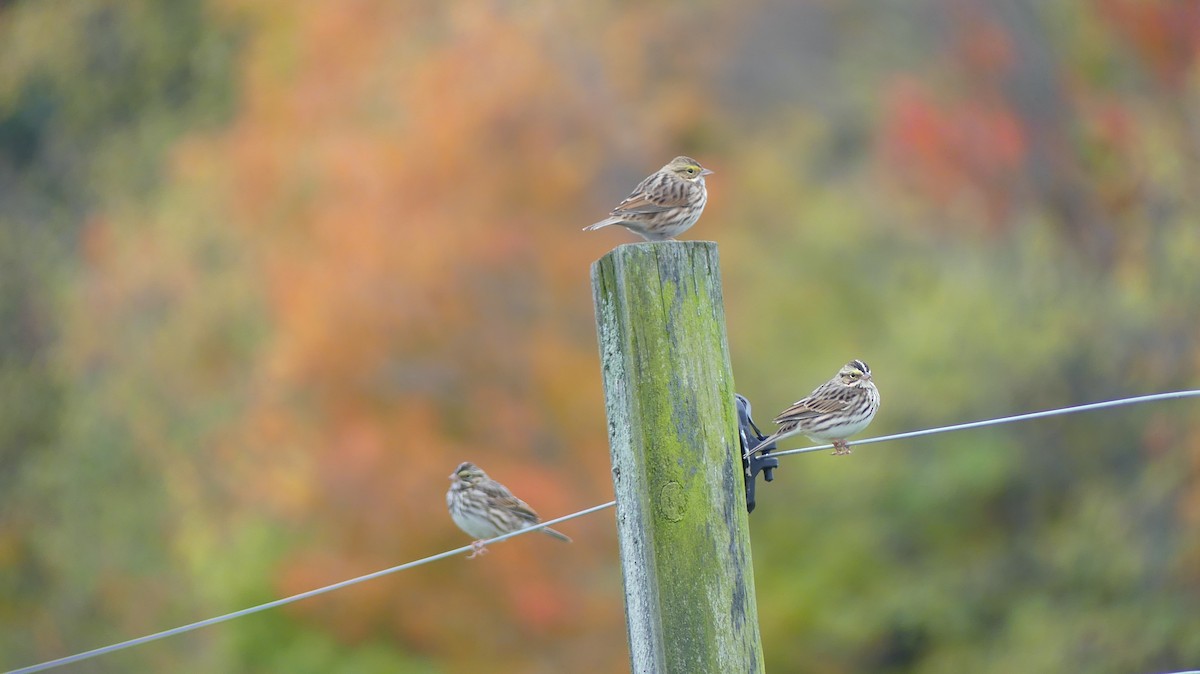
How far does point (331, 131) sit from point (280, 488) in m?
3.90

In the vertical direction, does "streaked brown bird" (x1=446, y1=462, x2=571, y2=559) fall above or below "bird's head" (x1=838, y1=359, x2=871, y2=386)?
below

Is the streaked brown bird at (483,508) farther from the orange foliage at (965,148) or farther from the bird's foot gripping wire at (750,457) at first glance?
the orange foliage at (965,148)

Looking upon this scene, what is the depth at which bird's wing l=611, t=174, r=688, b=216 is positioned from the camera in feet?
20.8

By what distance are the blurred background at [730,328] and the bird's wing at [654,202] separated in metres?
6.86

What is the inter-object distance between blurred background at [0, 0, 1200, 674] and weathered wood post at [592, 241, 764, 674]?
8.83 metres

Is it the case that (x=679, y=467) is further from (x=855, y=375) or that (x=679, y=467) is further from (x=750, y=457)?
(x=855, y=375)

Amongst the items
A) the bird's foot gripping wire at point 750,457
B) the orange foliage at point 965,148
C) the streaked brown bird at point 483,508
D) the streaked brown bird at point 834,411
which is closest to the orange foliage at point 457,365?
the orange foliage at point 965,148

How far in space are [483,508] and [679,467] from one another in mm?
4830

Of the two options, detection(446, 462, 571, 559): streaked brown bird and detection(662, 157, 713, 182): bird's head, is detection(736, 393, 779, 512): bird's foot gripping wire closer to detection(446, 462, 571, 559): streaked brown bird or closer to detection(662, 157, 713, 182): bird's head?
detection(662, 157, 713, 182): bird's head

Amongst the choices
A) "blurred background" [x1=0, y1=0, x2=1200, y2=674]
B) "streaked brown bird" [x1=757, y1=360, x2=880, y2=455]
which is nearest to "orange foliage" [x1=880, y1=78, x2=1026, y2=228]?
"blurred background" [x1=0, y1=0, x2=1200, y2=674]

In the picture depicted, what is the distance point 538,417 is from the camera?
1359 centimetres

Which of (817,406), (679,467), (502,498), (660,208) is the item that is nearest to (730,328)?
(502,498)

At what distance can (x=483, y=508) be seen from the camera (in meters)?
8.77

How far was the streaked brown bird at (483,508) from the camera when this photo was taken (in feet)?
28.7
